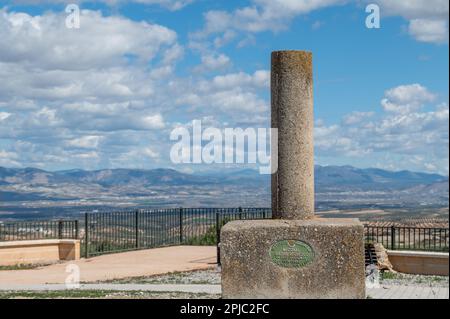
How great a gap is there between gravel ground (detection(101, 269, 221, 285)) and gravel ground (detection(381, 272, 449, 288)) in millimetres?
3770

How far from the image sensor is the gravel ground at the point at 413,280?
16.6m

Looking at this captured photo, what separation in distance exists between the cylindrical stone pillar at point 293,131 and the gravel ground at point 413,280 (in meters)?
6.57

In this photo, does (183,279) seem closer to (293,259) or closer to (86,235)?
(86,235)

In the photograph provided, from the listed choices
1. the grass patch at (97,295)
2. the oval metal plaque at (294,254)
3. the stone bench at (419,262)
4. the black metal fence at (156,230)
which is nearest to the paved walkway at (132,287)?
the grass patch at (97,295)

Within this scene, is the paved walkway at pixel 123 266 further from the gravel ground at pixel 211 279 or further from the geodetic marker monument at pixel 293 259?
the geodetic marker monument at pixel 293 259

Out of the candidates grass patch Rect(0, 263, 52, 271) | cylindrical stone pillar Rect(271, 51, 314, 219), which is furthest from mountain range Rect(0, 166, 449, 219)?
cylindrical stone pillar Rect(271, 51, 314, 219)

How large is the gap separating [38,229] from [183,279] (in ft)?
23.7

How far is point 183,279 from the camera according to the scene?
674 inches

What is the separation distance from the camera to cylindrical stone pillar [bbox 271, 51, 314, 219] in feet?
34.6

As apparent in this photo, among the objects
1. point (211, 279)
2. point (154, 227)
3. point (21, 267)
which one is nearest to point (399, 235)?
point (211, 279)

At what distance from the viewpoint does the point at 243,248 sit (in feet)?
33.7
